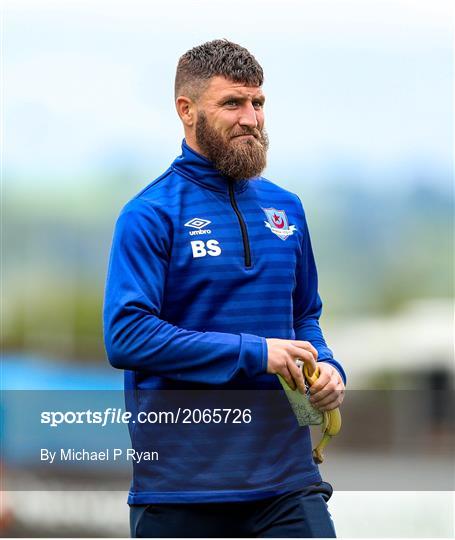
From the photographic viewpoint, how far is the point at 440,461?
2225 cm

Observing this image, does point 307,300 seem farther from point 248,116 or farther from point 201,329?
point 248,116

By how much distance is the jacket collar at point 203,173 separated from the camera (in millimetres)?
4309

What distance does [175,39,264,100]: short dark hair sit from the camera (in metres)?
4.23

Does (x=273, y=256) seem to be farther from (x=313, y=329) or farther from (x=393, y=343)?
(x=393, y=343)

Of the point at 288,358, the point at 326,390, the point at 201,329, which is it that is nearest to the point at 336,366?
the point at 326,390

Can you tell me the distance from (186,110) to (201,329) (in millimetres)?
878

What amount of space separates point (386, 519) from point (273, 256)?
3.13m

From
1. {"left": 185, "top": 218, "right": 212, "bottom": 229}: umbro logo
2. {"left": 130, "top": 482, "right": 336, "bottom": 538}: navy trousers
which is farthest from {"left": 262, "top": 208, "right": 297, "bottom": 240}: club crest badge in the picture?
{"left": 130, "top": 482, "right": 336, "bottom": 538}: navy trousers

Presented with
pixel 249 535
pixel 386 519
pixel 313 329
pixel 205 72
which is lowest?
pixel 386 519

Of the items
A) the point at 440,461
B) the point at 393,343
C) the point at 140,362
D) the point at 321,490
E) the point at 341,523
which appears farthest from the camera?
the point at 393,343

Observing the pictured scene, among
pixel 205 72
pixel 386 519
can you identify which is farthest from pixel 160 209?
pixel 386 519

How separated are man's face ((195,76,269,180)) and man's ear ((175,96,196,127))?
2.9 inches

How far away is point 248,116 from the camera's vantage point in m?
4.24

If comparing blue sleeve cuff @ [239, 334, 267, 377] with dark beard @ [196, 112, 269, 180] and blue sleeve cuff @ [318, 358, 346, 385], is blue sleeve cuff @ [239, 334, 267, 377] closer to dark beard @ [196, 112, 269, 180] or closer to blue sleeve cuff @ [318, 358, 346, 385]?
blue sleeve cuff @ [318, 358, 346, 385]
